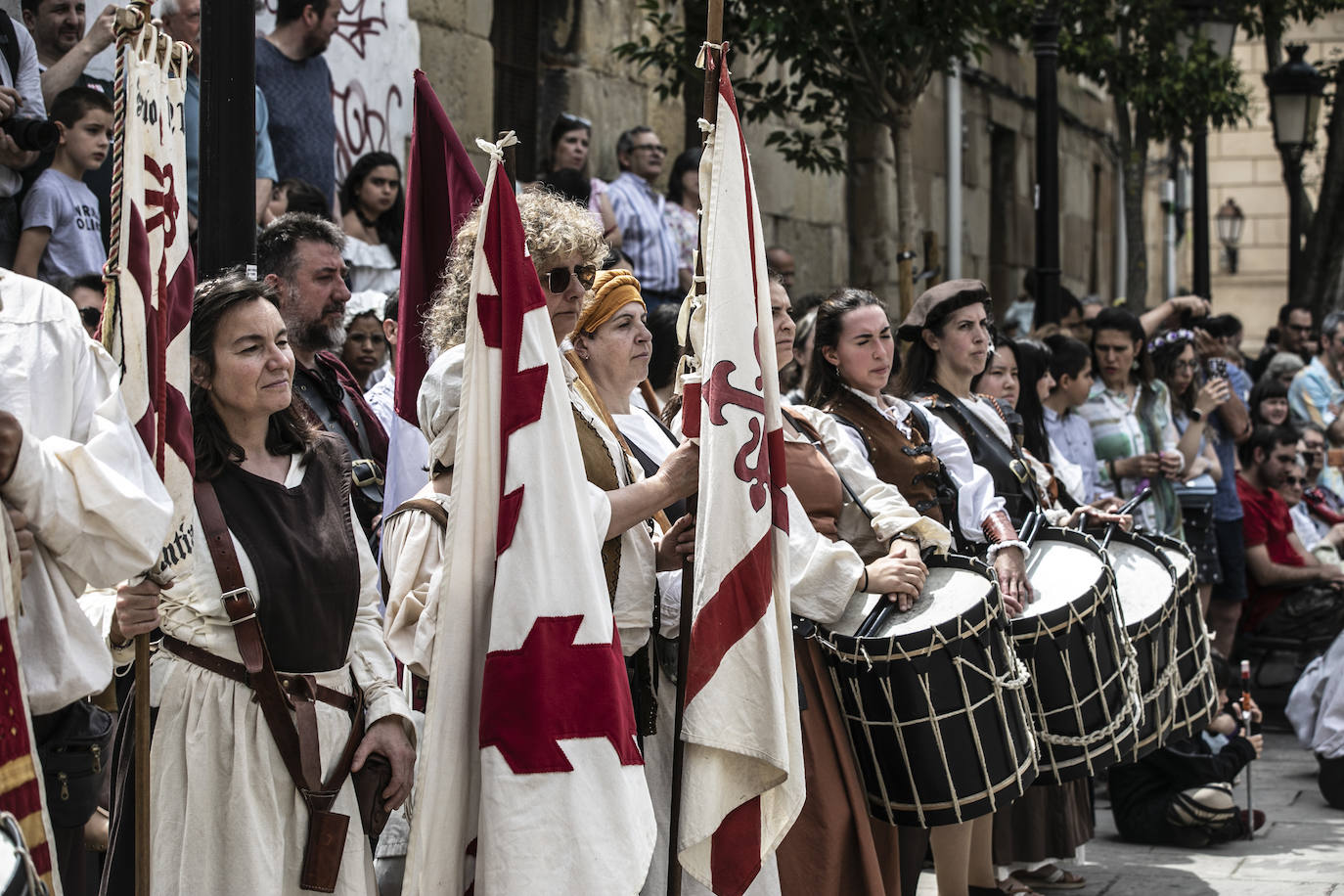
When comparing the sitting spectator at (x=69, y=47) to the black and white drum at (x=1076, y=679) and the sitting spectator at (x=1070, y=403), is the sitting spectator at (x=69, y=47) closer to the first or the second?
the black and white drum at (x=1076, y=679)

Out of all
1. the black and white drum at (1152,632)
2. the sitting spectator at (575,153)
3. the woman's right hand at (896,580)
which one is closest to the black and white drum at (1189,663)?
the black and white drum at (1152,632)

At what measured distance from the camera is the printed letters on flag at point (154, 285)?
3486mm

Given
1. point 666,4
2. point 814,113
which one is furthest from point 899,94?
point 666,4

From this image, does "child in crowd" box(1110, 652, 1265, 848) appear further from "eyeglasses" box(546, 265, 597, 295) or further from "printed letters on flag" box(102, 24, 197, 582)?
"printed letters on flag" box(102, 24, 197, 582)

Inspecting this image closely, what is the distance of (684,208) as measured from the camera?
1048 centimetres

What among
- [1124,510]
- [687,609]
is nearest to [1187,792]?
[1124,510]

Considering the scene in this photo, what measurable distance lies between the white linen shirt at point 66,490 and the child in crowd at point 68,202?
2.83 meters

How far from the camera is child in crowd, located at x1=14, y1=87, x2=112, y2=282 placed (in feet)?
19.7

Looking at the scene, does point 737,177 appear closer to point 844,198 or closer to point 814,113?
point 814,113

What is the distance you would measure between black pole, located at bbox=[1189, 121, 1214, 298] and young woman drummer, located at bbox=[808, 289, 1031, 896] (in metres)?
10.7

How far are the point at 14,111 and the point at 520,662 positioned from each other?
3.12 meters

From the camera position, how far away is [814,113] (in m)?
11.4

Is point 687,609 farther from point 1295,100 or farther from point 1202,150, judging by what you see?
point 1295,100

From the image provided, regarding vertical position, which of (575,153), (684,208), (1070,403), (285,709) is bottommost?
(285,709)
